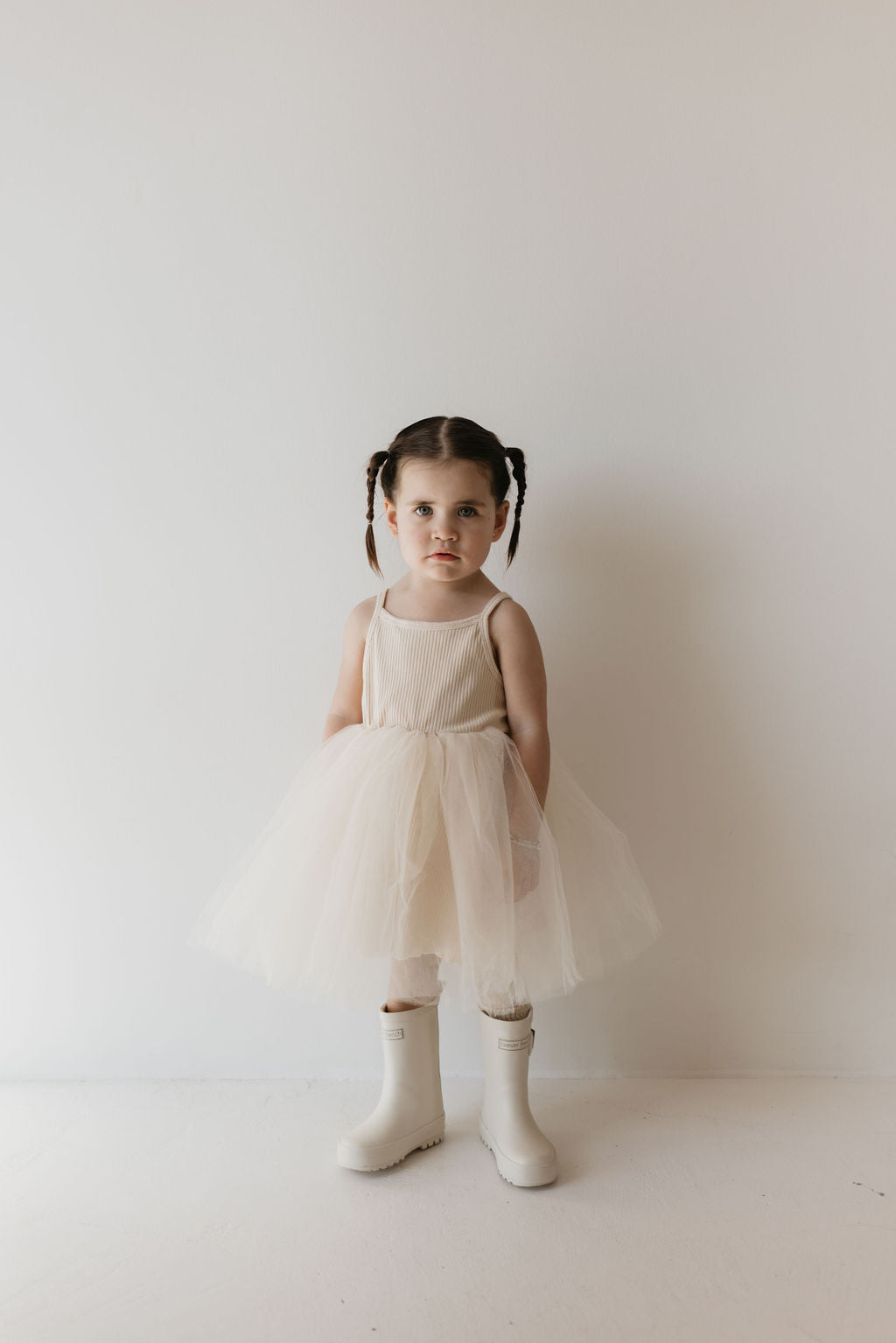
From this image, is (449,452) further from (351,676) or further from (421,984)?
(421,984)

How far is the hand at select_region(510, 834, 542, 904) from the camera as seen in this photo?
1265 mm

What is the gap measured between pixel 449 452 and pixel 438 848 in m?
0.53

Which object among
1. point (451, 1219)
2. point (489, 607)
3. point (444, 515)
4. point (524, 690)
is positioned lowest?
point (451, 1219)

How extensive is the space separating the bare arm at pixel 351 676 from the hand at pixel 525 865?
32 centimetres

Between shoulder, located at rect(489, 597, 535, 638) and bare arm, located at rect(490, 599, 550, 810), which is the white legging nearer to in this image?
bare arm, located at rect(490, 599, 550, 810)

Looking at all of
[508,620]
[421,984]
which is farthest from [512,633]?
[421,984]

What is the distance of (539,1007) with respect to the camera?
1576mm

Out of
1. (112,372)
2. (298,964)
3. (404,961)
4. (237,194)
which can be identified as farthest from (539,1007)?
(237,194)

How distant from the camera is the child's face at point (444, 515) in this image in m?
1.31

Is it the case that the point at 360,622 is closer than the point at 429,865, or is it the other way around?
the point at 429,865

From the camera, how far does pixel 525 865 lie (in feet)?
4.16

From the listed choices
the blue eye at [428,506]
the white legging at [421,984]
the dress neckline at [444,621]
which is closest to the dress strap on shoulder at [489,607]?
the dress neckline at [444,621]

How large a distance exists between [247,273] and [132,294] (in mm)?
186

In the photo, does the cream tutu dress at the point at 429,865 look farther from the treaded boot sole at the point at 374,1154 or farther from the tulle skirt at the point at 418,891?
the treaded boot sole at the point at 374,1154
